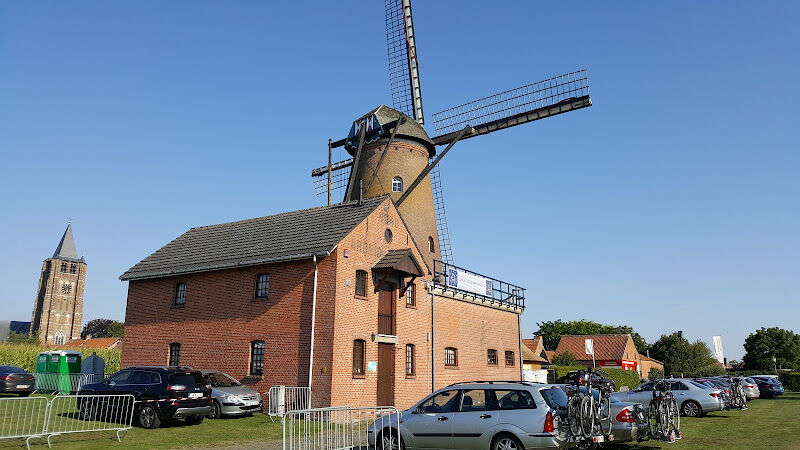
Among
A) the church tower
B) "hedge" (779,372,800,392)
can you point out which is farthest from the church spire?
"hedge" (779,372,800,392)

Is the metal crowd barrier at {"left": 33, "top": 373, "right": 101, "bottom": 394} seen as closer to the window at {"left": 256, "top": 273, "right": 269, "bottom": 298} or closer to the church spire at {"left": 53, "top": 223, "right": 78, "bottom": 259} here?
the window at {"left": 256, "top": 273, "right": 269, "bottom": 298}

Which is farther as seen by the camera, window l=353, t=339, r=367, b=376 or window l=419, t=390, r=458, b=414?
window l=353, t=339, r=367, b=376

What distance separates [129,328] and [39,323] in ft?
379

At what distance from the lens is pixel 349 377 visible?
68.3 feet

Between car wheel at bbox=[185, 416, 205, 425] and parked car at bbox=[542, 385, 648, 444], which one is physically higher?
parked car at bbox=[542, 385, 648, 444]

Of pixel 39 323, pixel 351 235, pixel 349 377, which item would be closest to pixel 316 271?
pixel 351 235

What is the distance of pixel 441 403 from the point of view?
11.9 m

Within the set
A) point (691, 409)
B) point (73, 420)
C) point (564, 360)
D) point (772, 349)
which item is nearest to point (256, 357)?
point (73, 420)

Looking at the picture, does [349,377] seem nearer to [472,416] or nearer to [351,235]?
[351,235]

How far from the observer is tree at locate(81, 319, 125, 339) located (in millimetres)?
111731

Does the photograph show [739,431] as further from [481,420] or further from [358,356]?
[358,356]

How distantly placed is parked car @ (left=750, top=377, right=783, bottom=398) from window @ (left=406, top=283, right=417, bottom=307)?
26168mm

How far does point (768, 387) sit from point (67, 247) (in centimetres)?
13081

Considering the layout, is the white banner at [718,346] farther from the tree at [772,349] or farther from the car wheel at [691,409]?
the tree at [772,349]
